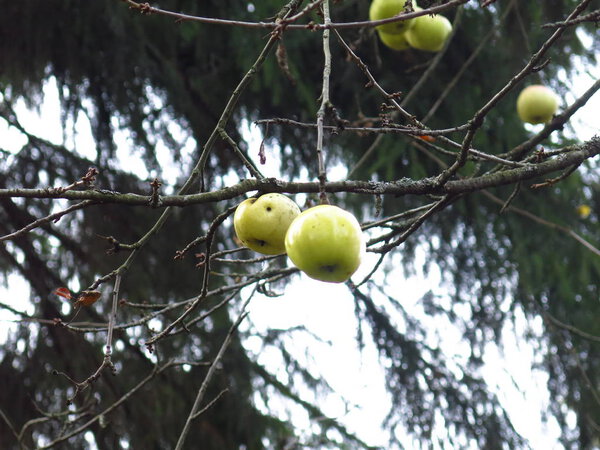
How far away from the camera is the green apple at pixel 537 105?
11.3ft

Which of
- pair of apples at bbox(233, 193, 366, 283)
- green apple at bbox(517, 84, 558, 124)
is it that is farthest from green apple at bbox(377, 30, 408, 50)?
pair of apples at bbox(233, 193, 366, 283)

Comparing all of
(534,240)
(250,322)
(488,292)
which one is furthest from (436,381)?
(250,322)

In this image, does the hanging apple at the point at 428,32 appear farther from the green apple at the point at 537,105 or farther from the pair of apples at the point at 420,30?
the green apple at the point at 537,105

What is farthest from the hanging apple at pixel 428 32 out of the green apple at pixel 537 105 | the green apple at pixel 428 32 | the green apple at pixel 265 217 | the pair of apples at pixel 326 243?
the pair of apples at pixel 326 243

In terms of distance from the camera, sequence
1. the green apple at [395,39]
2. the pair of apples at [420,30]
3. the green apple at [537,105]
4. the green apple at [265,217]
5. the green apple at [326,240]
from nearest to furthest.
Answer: the green apple at [326,240] → the green apple at [265,217] → the pair of apples at [420,30] → the green apple at [395,39] → the green apple at [537,105]

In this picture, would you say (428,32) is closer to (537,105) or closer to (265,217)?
(537,105)

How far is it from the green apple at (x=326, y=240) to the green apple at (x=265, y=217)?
0.21 meters

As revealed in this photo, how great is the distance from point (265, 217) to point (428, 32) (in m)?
1.68

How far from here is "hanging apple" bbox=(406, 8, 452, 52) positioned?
116 inches

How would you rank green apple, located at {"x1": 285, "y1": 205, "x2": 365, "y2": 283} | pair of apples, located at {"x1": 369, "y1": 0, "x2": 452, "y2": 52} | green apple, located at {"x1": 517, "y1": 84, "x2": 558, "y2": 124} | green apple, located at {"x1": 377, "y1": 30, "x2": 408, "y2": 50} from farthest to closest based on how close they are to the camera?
green apple, located at {"x1": 517, "y1": 84, "x2": 558, "y2": 124} → green apple, located at {"x1": 377, "y1": 30, "x2": 408, "y2": 50} → pair of apples, located at {"x1": 369, "y1": 0, "x2": 452, "y2": 52} → green apple, located at {"x1": 285, "y1": 205, "x2": 365, "y2": 283}

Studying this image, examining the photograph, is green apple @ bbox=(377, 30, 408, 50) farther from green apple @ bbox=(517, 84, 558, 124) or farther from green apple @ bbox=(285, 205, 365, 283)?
green apple @ bbox=(285, 205, 365, 283)

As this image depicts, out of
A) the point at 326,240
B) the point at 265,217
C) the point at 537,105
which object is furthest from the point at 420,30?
the point at 326,240

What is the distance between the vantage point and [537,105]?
346 centimetres

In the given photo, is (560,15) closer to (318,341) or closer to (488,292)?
(488,292)
